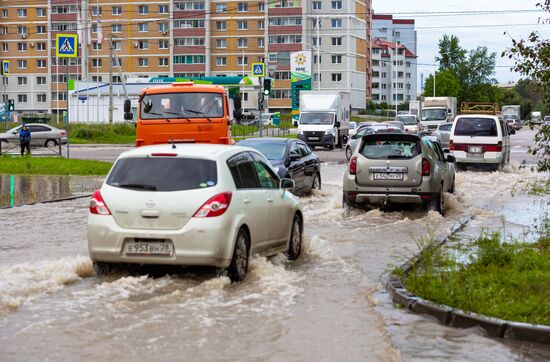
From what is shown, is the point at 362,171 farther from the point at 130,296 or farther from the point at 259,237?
the point at 130,296

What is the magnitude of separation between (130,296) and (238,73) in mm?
110343

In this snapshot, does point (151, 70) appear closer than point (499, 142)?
No

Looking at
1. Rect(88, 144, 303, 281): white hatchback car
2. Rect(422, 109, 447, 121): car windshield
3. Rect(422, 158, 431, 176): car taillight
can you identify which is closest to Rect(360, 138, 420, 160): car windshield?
Rect(422, 158, 431, 176): car taillight

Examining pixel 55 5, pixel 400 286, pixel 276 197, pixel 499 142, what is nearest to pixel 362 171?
pixel 276 197

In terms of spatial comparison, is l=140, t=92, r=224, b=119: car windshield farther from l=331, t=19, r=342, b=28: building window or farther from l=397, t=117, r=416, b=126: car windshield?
l=331, t=19, r=342, b=28: building window

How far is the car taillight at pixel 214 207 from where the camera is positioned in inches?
400

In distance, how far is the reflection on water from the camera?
21.8m

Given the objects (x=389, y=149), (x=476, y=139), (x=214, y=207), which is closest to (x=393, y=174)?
(x=389, y=149)

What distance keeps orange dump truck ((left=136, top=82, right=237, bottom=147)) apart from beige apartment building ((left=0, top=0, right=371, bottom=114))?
307 ft

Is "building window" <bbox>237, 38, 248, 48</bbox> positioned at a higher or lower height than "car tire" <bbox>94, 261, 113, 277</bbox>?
higher

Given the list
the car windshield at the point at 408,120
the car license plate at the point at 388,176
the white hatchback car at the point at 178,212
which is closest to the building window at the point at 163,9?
the car windshield at the point at 408,120

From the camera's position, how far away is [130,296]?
9594 millimetres

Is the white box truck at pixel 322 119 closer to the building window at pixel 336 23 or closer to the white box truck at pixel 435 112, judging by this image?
the white box truck at pixel 435 112

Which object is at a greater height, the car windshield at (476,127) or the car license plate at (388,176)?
the car windshield at (476,127)
